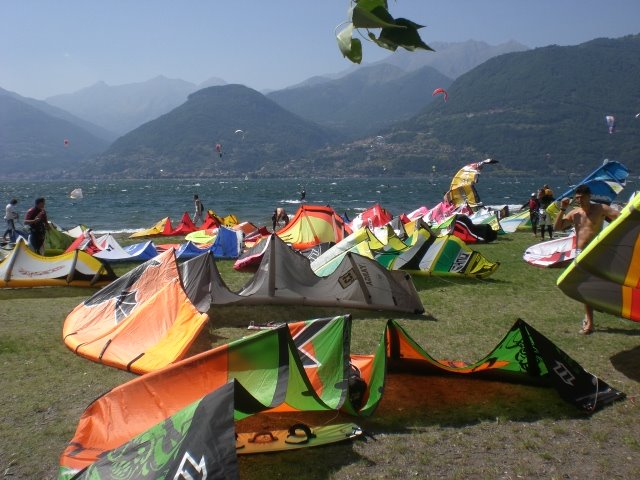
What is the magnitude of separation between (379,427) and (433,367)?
1367mm

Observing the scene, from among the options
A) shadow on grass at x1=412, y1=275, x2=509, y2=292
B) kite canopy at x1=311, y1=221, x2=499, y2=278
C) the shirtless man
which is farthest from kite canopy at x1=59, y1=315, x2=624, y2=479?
kite canopy at x1=311, y1=221, x2=499, y2=278

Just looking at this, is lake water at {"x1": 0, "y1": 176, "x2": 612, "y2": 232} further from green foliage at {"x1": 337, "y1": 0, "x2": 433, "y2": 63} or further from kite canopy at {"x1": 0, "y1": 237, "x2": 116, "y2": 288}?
green foliage at {"x1": 337, "y1": 0, "x2": 433, "y2": 63}

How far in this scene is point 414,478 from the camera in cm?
459

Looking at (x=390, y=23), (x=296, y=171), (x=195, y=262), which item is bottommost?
(x=296, y=171)

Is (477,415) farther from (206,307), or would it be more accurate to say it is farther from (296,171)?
(296,171)

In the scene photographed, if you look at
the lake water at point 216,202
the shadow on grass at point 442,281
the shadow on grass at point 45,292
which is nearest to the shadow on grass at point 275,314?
the shadow on grass at point 442,281

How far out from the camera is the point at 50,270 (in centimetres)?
1314

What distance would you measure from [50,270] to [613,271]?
11710 millimetres

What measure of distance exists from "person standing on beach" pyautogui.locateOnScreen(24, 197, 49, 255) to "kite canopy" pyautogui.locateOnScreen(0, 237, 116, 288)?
257cm

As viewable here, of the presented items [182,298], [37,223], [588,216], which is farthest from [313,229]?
[588,216]

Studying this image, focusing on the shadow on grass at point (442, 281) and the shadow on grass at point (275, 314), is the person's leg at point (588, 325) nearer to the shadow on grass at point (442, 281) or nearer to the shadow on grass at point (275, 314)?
the shadow on grass at point (275, 314)

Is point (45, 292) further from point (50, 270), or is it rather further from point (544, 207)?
point (544, 207)

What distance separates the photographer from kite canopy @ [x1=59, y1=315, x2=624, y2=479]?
4867 mm

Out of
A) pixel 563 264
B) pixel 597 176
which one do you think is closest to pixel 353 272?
pixel 563 264
